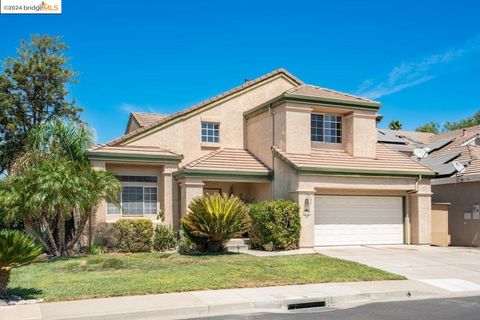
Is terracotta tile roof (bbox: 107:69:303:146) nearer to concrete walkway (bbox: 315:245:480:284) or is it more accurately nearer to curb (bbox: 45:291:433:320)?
concrete walkway (bbox: 315:245:480:284)

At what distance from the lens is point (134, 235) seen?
69.9 ft

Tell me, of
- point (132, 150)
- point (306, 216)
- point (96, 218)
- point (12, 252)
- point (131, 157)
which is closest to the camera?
point (12, 252)

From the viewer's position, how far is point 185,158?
24969 mm

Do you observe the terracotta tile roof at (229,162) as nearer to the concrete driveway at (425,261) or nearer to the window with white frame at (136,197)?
the window with white frame at (136,197)

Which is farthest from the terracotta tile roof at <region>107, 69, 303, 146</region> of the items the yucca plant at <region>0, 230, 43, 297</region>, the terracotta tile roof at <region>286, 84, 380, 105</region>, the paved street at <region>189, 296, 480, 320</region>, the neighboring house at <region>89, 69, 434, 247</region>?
the paved street at <region>189, 296, 480, 320</region>

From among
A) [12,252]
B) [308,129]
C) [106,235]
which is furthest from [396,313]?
[106,235]

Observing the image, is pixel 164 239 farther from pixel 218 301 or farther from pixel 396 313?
pixel 396 313

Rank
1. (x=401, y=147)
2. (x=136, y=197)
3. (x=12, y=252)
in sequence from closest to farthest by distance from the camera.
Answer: (x=12, y=252)
(x=136, y=197)
(x=401, y=147)

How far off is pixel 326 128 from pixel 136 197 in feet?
29.2

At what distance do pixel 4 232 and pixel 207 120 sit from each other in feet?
49.7

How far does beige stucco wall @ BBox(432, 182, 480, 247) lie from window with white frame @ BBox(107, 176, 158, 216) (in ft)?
45.0

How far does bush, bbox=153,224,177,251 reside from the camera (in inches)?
856

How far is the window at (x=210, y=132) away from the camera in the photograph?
25.8 metres

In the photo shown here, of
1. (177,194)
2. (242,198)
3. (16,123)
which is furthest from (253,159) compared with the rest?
(16,123)
